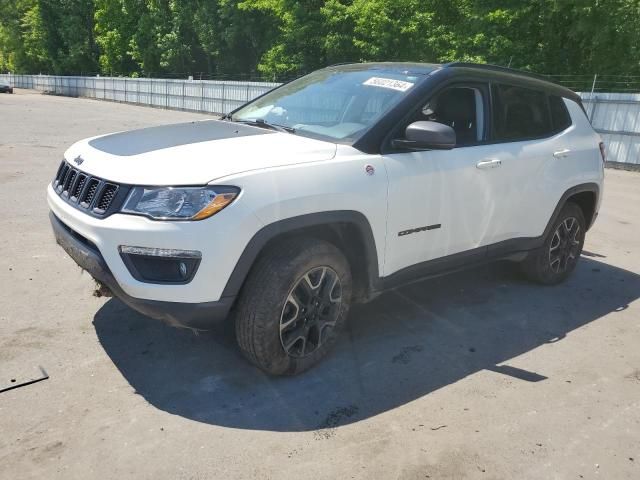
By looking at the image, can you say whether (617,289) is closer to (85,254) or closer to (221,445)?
(221,445)

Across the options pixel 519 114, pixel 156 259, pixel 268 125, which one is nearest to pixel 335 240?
pixel 268 125

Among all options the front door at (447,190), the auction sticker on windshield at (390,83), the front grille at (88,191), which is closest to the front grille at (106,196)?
the front grille at (88,191)

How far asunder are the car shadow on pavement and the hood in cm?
117

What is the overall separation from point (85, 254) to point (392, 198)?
5.70 ft

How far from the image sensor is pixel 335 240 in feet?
11.5

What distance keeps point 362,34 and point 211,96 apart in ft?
26.1

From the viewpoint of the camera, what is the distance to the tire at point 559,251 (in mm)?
4977

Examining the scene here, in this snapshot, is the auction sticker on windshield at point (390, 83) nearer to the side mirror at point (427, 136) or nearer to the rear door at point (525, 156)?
the side mirror at point (427, 136)

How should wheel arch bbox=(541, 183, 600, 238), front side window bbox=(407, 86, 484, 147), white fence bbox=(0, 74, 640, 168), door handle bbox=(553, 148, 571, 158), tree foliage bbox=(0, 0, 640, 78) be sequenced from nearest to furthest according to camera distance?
front side window bbox=(407, 86, 484, 147) → door handle bbox=(553, 148, 571, 158) → wheel arch bbox=(541, 183, 600, 238) → white fence bbox=(0, 74, 640, 168) → tree foliage bbox=(0, 0, 640, 78)

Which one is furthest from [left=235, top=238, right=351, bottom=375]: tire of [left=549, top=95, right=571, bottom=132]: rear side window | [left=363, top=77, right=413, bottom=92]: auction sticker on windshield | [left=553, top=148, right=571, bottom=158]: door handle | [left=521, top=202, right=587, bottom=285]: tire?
[left=549, top=95, right=571, bottom=132]: rear side window

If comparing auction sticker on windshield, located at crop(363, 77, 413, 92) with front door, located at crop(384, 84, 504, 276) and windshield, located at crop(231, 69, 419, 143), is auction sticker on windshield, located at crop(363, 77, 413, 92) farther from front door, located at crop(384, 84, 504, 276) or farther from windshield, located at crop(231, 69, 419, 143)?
front door, located at crop(384, 84, 504, 276)

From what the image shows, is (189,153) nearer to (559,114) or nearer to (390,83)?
(390,83)

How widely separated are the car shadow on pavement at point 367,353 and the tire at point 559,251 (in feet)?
0.47

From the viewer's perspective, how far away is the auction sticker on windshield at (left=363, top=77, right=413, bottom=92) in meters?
3.77
